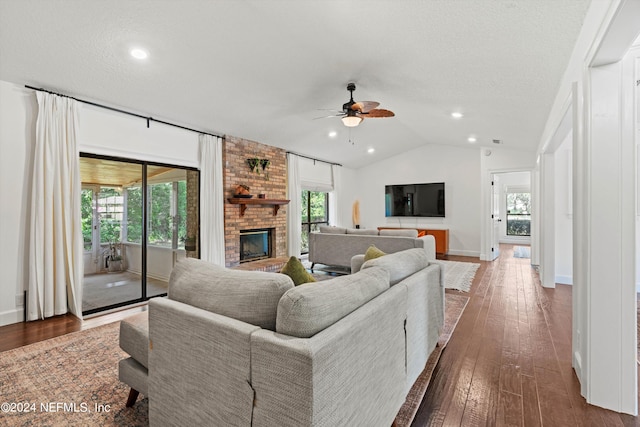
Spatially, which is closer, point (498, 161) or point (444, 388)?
point (444, 388)

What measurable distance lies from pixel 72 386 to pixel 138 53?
9.24 feet

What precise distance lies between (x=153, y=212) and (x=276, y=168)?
2721 mm

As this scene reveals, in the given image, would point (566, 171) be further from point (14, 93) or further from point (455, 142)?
point (14, 93)

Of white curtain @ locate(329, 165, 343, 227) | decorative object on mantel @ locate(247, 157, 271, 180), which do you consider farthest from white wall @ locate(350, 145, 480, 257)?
decorative object on mantel @ locate(247, 157, 271, 180)

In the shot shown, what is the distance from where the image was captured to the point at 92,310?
12.0 ft

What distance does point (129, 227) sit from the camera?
163 inches

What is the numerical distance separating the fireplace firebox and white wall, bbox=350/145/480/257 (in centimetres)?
365

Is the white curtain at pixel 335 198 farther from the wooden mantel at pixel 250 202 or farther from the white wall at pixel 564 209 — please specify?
the white wall at pixel 564 209

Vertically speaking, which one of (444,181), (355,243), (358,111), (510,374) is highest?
(358,111)

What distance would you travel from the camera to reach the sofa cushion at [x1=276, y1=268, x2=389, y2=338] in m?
1.12

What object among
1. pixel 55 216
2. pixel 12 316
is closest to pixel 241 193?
pixel 55 216

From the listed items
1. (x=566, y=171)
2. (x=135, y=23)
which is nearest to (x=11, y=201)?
(x=135, y=23)

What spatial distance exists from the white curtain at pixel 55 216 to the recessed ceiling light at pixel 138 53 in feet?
3.84

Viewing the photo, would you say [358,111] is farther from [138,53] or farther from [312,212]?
[312,212]
